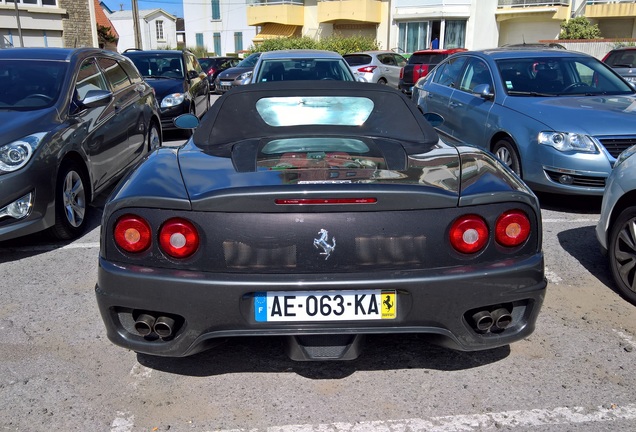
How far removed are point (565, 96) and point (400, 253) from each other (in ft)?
16.2

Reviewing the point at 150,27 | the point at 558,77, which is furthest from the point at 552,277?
the point at 150,27

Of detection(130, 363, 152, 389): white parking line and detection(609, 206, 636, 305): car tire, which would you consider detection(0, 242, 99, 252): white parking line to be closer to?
detection(130, 363, 152, 389): white parking line

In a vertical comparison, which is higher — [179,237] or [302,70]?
[302,70]

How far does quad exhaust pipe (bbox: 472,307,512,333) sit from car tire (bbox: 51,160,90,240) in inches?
144

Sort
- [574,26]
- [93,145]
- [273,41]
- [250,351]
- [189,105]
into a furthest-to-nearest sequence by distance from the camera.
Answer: [273,41], [574,26], [189,105], [93,145], [250,351]

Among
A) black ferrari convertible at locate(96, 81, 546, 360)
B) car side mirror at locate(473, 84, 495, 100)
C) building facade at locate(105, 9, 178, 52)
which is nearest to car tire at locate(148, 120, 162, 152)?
car side mirror at locate(473, 84, 495, 100)

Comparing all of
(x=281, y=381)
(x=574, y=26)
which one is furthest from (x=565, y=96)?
(x=574, y=26)

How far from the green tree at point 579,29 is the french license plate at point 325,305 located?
38461 mm

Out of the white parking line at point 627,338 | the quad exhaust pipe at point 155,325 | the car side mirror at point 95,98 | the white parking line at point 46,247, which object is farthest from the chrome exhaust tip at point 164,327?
the car side mirror at point 95,98

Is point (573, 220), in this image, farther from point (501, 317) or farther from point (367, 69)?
point (367, 69)

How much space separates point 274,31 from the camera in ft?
150

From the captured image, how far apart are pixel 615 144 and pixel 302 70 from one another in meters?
4.97

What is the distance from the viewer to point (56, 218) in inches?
199

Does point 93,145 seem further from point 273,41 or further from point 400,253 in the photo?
point 273,41
